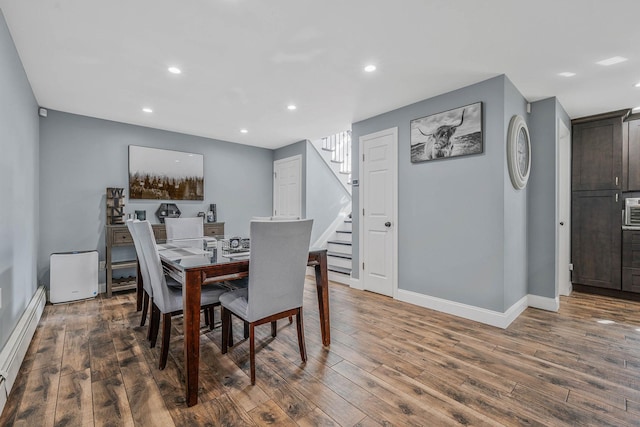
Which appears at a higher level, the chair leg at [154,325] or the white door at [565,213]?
the white door at [565,213]

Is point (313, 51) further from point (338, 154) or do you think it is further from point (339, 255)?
point (338, 154)

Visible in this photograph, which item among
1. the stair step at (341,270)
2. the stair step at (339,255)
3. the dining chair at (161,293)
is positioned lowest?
the stair step at (341,270)

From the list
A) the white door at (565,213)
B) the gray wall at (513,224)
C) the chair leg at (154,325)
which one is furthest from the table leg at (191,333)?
the white door at (565,213)

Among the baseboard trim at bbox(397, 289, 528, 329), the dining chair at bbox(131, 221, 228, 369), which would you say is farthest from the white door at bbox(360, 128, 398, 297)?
the dining chair at bbox(131, 221, 228, 369)

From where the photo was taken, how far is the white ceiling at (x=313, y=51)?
1.81m

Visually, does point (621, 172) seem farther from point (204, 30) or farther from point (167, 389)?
point (167, 389)

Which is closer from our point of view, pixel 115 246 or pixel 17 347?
pixel 17 347

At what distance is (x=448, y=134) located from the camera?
9.98ft

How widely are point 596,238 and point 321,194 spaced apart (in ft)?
12.9

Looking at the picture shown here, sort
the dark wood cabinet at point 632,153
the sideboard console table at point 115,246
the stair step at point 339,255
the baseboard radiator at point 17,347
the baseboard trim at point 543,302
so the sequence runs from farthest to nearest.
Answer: the stair step at point 339,255 → the sideboard console table at point 115,246 → the dark wood cabinet at point 632,153 → the baseboard trim at point 543,302 → the baseboard radiator at point 17,347

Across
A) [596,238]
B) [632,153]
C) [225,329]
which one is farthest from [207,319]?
[632,153]

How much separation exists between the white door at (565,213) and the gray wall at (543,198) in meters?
0.65

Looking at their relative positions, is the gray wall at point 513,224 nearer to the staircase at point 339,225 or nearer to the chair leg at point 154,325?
the staircase at point 339,225

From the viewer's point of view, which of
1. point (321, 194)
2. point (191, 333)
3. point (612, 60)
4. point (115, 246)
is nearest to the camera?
point (191, 333)
